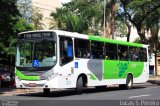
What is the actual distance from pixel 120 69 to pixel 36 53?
6952 mm

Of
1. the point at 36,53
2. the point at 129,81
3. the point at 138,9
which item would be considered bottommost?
the point at 129,81

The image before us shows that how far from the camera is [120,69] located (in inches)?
1020

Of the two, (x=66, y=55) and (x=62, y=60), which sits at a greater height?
(x=66, y=55)

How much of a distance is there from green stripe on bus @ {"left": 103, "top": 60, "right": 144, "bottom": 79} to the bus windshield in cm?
472

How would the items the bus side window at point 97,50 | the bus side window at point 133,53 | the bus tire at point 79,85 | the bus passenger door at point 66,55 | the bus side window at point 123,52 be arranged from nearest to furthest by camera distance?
the bus passenger door at point 66,55 → the bus tire at point 79,85 → the bus side window at point 97,50 → the bus side window at point 123,52 → the bus side window at point 133,53

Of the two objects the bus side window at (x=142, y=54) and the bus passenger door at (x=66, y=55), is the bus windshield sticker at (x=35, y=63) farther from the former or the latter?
the bus side window at (x=142, y=54)

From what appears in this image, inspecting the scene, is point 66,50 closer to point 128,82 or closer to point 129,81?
point 128,82

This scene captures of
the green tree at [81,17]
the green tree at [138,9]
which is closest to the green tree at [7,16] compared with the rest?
the green tree at [138,9]

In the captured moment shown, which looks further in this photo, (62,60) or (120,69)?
(120,69)

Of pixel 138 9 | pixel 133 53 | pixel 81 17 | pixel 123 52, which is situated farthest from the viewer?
pixel 81 17

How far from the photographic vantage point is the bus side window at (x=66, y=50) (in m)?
20.5

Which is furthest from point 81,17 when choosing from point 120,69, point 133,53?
point 120,69

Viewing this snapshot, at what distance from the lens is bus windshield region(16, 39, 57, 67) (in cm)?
2027

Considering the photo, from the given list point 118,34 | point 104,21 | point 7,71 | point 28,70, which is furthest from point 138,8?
point 118,34
